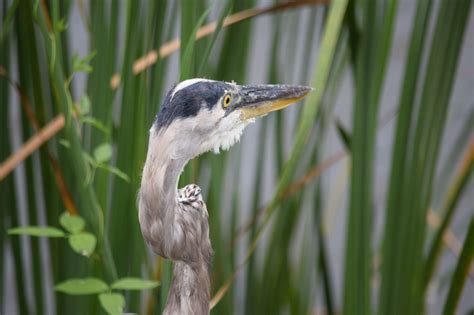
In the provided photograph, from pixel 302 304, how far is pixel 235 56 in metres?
0.32

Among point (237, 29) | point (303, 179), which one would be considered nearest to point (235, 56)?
point (237, 29)

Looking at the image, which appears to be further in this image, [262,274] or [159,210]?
[262,274]

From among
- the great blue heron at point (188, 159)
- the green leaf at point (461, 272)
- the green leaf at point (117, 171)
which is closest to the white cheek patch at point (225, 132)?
the great blue heron at point (188, 159)

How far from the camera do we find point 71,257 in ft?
2.12

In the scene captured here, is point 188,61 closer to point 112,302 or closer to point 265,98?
point 265,98

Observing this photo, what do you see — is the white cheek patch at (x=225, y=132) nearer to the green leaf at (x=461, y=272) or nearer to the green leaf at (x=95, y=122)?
the green leaf at (x=95, y=122)

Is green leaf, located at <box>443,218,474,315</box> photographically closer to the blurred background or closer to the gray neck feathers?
the blurred background

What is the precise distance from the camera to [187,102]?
0.43 m

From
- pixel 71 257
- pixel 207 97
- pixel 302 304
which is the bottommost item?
pixel 302 304

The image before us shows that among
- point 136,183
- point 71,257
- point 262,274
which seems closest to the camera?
point 136,183

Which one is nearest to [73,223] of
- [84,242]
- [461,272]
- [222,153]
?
[84,242]

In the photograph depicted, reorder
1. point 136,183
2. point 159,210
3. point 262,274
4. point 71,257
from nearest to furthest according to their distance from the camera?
1. point 159,210
2. point 136,183
3. point 71,257
4. point 262,274

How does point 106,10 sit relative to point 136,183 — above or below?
above

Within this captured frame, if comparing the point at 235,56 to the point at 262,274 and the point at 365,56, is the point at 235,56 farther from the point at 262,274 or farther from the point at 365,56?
the point at 262,274
